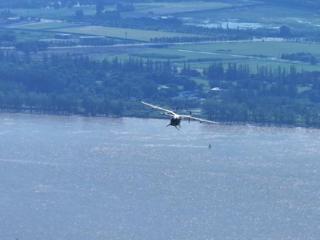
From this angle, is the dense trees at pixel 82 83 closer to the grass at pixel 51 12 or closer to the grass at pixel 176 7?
the grass at pixel 51 12

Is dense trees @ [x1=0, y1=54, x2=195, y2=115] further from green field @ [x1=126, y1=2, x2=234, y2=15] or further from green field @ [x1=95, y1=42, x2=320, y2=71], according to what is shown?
green field @ [x1=126, y1=2, x2=234, y2=15]

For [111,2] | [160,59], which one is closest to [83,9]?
[111,2]

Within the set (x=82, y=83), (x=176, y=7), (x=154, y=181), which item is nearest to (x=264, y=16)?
(x=176, y=7)

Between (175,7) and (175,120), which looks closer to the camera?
(175,120)

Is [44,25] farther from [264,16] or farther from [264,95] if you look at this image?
[264,95]

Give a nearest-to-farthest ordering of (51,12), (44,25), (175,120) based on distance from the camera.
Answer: (175,120) → (44,25) → (51,12)

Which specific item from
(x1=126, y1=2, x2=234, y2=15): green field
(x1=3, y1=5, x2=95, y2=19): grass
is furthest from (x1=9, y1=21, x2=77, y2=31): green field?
(x1=126, y1=2, x2=234, y2=15): green field
